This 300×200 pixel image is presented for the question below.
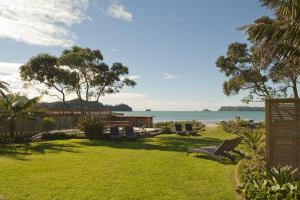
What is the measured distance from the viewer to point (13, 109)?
71.8 feet

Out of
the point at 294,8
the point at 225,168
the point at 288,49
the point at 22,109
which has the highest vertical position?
the point at 294,8

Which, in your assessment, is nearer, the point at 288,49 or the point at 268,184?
the point at 268,184

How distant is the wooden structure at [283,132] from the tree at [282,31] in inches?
131

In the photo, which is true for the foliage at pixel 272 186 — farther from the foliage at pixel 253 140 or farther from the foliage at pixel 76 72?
the foliage at pixel 76 72

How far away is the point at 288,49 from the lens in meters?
12.4

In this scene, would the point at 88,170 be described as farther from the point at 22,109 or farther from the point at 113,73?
the point at 113,73

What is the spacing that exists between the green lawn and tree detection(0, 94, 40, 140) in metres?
6.87

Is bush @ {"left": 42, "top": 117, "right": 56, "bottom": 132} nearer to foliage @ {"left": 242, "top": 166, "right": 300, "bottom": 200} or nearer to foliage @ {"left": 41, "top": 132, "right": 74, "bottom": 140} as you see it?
foliage @ {"left": 41, "top": 132, "right": 74, "bottom": 140}

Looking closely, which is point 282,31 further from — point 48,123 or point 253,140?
point 48,123

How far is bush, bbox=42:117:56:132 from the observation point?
25688mm

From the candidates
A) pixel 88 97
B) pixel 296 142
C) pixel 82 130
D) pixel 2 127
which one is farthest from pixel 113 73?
pixel 296 142

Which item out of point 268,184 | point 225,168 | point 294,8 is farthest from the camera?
point 225,168

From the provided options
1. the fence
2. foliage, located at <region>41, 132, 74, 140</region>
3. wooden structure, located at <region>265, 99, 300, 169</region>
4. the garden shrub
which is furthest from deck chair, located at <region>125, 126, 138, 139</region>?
wooden structure, located at <region>265, 99, 300, 169</region>

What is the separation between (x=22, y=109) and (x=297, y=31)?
17.5m
